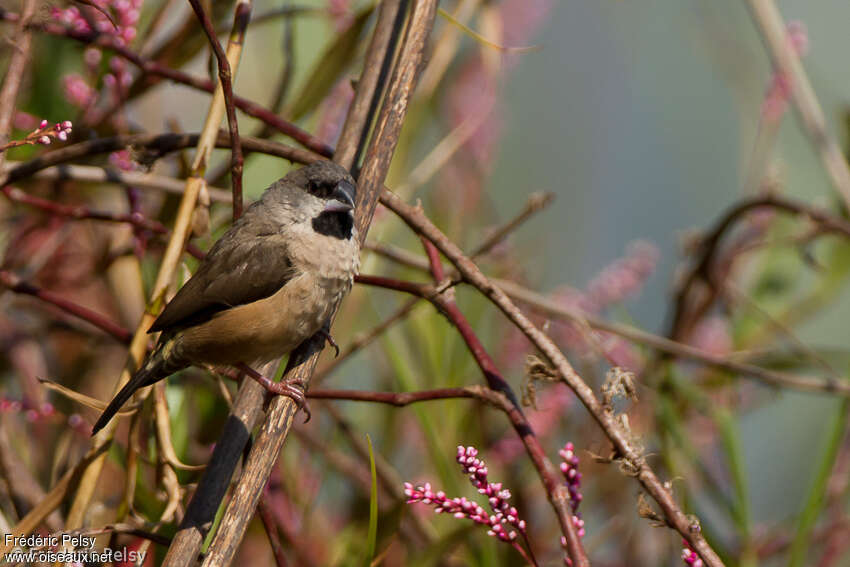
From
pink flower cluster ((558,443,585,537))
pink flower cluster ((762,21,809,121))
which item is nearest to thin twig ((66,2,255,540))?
pink flower cluster ((558,443,585,537))

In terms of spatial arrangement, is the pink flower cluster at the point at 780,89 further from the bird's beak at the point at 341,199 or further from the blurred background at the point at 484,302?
the bird's beak at the point at 341,199

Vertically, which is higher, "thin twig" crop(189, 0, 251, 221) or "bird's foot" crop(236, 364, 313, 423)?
"thin twig" crop(189, 0, 251, 221)

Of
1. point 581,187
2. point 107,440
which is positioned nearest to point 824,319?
point 581,187

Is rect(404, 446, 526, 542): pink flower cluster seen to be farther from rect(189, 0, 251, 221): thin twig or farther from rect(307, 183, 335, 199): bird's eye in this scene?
rect(307, 183, 335, 199): bird's eye

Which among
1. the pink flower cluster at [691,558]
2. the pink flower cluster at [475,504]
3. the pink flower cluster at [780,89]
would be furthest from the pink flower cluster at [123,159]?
the pink flower cluster at [780,89]

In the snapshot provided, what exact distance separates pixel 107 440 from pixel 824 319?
3299 millimetres

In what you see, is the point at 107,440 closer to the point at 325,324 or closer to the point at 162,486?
the point at 162,486

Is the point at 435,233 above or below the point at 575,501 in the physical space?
above

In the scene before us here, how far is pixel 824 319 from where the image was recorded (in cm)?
421

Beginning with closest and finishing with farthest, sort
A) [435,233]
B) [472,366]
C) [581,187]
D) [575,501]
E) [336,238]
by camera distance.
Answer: [575,501] < [435,233] < [336,238] < [472,366] < [581,187]

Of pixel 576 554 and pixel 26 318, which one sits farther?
pixel 26 318

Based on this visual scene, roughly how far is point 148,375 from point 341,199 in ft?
2.08

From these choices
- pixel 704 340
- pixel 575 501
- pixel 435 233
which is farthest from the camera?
pixel 704 340

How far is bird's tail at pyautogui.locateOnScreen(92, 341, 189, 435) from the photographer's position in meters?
2.08
